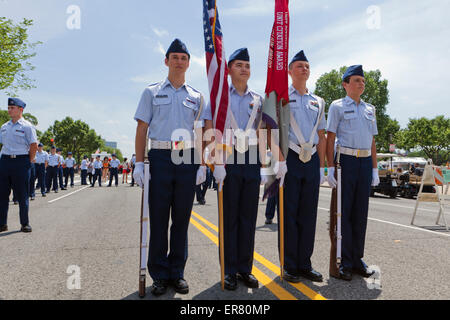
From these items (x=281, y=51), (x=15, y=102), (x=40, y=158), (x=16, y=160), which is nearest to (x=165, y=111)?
(x=281, y=51)

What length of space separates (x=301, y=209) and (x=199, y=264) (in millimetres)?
1446

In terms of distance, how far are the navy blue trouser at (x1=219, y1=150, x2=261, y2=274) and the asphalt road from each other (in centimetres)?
28

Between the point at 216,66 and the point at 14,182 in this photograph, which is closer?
the point at 216,66

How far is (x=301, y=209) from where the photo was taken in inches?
146

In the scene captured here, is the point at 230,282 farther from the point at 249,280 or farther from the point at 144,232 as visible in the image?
the point at 144,232

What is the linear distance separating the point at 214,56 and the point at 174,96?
64 cm

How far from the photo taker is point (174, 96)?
3344 millimetres

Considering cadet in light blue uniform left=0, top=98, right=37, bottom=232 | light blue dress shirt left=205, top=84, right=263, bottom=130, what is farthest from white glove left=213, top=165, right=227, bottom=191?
cadet in light blue uniform left=0, top=98, right=37, bottom=232

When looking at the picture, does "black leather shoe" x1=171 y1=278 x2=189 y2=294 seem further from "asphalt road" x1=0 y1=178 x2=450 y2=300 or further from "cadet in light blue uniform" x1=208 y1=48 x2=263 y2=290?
"cadet in light blue uniform" x1=208 y1=48 x2=263 y2=290

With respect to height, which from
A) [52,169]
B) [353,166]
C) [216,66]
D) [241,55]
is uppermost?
[241,55]

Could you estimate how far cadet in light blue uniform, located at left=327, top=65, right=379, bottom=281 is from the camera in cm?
381

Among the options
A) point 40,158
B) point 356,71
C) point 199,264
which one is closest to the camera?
point 356,71

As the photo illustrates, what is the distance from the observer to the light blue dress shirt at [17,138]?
6.25 meters
